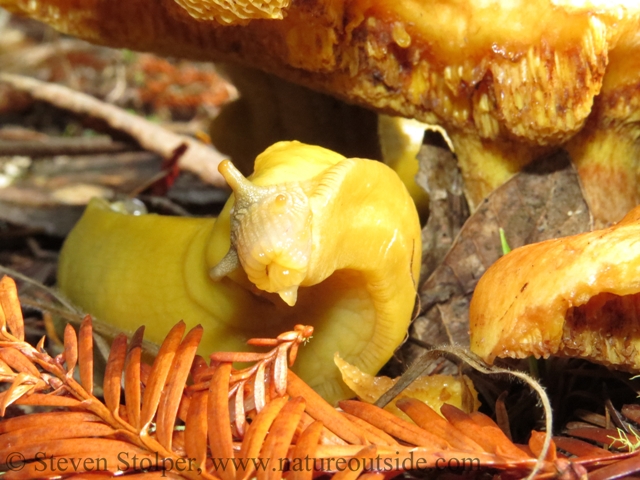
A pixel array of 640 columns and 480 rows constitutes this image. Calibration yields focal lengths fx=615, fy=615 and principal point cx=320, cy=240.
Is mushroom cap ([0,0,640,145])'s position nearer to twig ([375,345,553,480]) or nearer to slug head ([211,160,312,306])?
slug head ([211,160,312,306])

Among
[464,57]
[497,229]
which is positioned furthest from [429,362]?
[464,57]

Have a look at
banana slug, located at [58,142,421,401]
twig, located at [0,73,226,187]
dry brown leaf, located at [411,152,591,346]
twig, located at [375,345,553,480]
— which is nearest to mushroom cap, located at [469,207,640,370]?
twig, located at [375,345,553,480]

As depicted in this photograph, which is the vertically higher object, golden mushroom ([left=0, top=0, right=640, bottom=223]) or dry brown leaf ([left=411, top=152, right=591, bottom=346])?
golden mushroom ([left=0, top=0, right=640, bottom=223])

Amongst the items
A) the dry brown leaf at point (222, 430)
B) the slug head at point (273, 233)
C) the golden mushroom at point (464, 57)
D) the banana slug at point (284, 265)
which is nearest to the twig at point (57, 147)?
the golden mushroom at point (464, 57)

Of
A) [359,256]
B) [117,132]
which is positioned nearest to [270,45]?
[359,256]

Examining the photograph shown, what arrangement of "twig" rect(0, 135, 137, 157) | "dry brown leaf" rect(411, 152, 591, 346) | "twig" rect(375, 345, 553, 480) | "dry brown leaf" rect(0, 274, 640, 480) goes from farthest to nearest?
"twig" rect(0, 135, 137, 157) → "dry brown leaf" rect(411, 152, 591, 346) → "twig" rect(375, 345, 553, 480) → "dry brown leaf" rect(0, 274, 640, 480)

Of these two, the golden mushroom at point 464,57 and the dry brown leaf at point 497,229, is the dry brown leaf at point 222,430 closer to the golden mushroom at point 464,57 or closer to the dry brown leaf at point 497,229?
the dry brown leaf at point 497,229

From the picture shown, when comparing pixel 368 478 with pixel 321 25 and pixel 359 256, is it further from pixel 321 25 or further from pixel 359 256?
pixel 321 25
